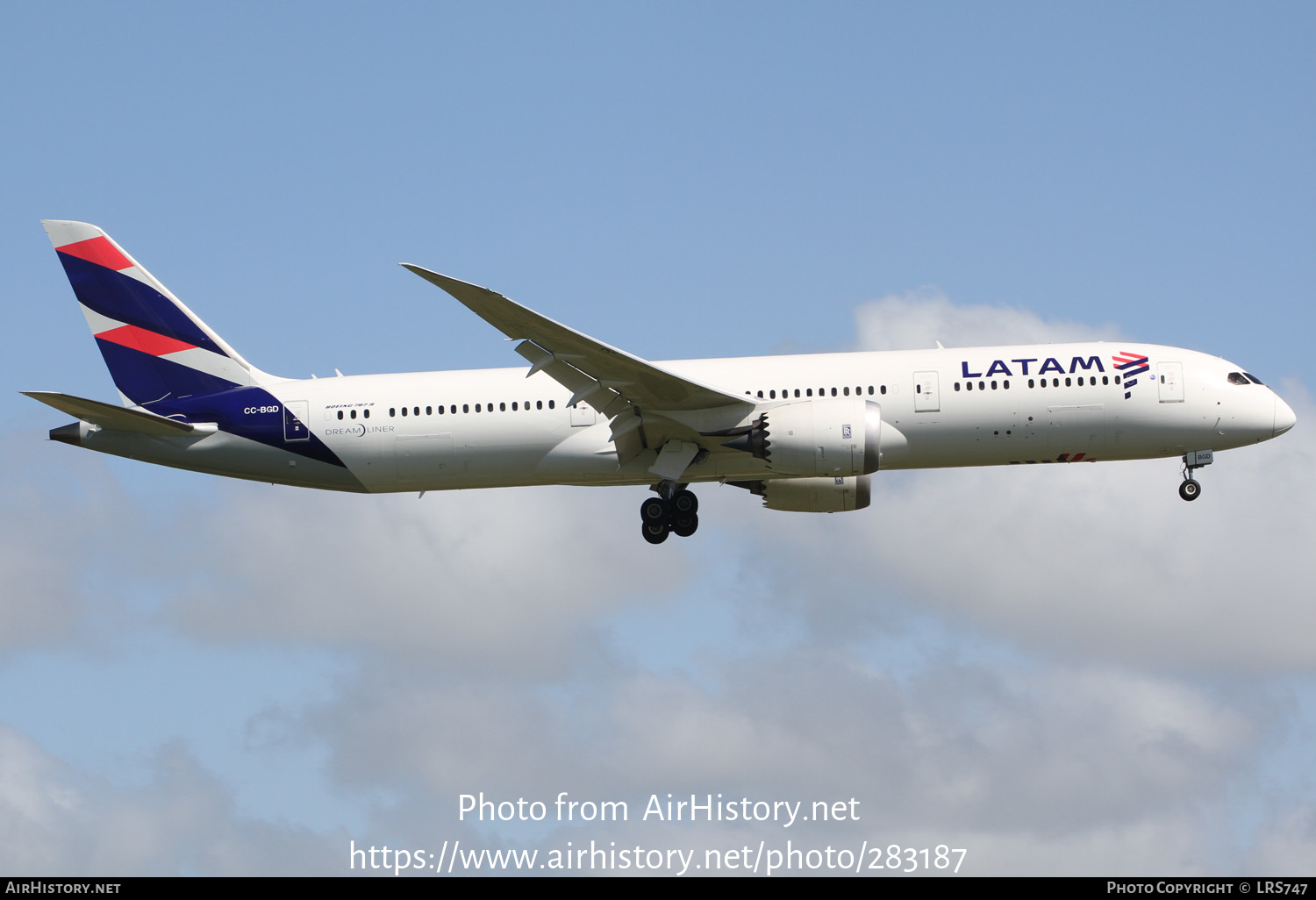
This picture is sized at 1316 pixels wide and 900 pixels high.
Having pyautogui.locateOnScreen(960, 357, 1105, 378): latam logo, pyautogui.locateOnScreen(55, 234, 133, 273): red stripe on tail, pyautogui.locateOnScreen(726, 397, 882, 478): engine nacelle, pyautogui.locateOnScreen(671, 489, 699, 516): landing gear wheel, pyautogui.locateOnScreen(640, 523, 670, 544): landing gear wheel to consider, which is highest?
pyautogui.locateOnScreen(55, 234, 133, 273): red stripe on tail

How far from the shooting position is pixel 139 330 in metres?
40.4

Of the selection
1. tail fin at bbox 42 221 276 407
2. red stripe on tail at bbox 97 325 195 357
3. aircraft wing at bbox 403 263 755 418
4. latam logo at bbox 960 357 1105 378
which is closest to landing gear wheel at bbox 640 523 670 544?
aircraft wing at bbox 403 263 755 418

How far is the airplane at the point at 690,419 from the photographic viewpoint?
3591cm

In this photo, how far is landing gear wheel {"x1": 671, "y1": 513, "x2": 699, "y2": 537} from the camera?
38.3 metres

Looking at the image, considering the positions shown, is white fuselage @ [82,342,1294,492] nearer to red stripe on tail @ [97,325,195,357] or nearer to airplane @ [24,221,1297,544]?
airplane @ [24,221,1297,544]

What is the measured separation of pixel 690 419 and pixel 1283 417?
49.7ft

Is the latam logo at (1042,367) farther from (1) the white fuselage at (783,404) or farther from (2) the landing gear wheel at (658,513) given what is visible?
(2) the landing gear wheel at (658,513)

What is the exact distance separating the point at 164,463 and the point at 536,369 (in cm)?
1102

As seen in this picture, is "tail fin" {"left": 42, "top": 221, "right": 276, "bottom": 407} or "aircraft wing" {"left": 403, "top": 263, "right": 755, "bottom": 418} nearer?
"aircraft wing" {"left": 403, "top": 263, "right": 755, "bottom": 418}

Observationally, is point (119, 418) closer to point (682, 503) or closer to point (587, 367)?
point (587, 367)

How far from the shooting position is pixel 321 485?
38562 mm

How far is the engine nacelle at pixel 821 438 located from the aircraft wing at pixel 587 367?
3.71 feet

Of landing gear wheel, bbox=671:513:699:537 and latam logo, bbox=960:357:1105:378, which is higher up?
latam logo, bbox=960:357:1105:378

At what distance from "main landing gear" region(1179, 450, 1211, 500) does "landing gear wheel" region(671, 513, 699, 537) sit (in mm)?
12457
